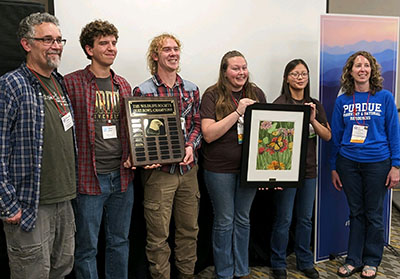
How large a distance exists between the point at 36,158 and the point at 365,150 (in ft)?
6.95

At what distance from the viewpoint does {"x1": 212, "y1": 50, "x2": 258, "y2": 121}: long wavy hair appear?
230 cm

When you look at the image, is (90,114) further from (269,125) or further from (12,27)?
(269,125)

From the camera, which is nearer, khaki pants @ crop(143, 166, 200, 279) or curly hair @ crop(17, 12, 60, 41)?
curly hair @ crop(17, 12, 60, 41)

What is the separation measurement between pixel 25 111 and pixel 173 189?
0.97m

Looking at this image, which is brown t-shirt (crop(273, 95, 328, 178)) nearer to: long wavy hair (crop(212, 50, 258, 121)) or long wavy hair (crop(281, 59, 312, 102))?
long wavy hair (crop(281, 59, 312, 102))

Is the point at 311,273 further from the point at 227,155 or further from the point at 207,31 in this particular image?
the point at 207,31

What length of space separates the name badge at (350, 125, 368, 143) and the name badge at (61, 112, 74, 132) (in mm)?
1910

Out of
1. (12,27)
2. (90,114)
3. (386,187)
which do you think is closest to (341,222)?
(386,187)

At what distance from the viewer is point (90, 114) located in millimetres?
1929

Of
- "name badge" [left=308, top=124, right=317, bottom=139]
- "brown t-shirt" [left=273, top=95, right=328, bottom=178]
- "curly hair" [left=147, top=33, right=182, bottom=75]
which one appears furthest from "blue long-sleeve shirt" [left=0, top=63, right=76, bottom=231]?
"name badge" [left=308, top=124, right=317, bottom=139]

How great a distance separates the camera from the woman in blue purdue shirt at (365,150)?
254 centimetres

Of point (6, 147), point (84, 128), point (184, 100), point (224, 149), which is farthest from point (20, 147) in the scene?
point (224, 149)

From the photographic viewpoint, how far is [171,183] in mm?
2201

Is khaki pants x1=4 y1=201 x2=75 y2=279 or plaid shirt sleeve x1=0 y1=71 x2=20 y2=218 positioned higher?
plaid shirt sleeve x1=0 y1=71 x2=20 y2=218
